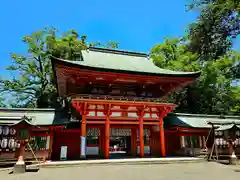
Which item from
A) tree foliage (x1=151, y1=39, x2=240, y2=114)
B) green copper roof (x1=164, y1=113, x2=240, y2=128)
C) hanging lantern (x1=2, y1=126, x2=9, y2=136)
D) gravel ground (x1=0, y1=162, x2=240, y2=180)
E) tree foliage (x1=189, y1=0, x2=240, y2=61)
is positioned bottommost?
gravel ground (x1=0, y1=162, x2=240, y2=180)

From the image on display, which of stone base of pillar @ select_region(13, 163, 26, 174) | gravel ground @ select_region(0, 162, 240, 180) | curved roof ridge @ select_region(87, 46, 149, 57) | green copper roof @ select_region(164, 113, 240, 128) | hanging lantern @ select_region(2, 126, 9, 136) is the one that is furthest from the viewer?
curved roof ridge @ select_region(87, 46, 149, 57)

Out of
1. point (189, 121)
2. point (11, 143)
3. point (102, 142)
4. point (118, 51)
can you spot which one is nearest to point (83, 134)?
point (102, 142)

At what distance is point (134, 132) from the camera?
1627cm

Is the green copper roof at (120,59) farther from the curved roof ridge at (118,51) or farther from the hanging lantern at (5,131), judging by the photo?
the hanging lantern at (5,131)

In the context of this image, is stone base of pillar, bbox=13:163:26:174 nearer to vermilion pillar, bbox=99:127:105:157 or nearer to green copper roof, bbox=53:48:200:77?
vermilion pillar, bbox=99:127:105:157

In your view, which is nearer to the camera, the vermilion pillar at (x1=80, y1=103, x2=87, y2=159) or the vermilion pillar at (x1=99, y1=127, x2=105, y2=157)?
the vermilion pillar at (x1=80, y1=103, x2=87, y2=159)

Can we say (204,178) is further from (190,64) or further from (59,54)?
(59,54)

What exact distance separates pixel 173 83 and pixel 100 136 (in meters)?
7.50

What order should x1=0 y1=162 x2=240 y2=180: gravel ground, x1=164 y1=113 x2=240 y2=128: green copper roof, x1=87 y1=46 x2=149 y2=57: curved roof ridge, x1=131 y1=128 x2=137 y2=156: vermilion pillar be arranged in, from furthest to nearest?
1. x1=87 y1=46 x2=149 y2=57: curved roof ridge
2. x1=164 y1=113 x2=240 y2=128: green copper roof
3. x1=131 y1=128 x2=137 y2=156: vermilion pillar
4. x1=0 y1=162 x2=240 y2=180: gravel ground

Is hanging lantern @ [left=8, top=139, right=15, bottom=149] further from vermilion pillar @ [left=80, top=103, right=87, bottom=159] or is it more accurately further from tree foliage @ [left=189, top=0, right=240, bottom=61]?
tree foliage @ [left=189, top=0, right=240, bottom=61]

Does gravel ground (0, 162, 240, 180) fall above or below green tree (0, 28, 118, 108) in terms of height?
below

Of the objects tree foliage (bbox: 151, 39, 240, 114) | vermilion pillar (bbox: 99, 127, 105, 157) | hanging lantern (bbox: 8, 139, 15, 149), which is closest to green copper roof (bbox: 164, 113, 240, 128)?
vermilion pillar (bbox: 99, 127, 105, 157)

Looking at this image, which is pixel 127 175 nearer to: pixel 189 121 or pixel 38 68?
pixel 189 121

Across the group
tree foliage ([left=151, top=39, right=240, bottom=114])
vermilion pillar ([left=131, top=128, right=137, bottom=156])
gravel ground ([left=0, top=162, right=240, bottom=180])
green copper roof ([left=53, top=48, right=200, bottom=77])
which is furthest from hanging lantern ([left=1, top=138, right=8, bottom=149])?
tree foliage ([left=151, top=39, right=240, bottom=114])
